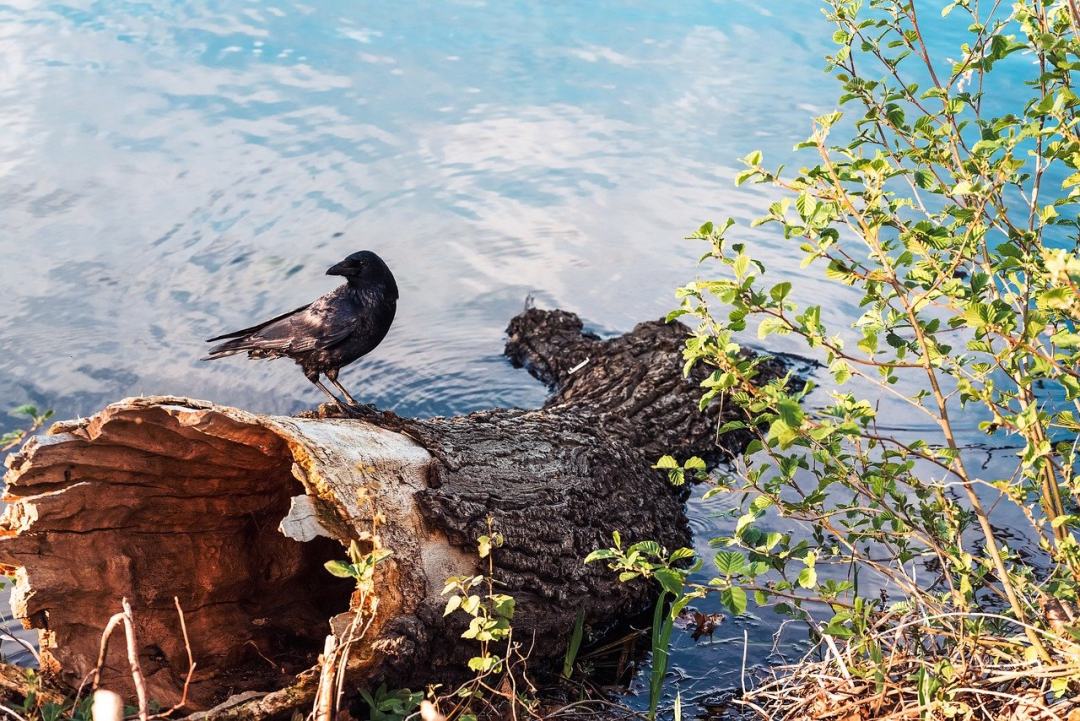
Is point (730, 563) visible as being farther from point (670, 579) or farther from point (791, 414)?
point (791, 414)

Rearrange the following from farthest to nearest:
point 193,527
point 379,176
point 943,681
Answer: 1. point 379,176
2. point 193,527
3. point 943,681

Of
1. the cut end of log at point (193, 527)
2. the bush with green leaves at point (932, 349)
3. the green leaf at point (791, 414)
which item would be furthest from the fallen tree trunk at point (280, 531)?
the green leaf at point (791, 414)

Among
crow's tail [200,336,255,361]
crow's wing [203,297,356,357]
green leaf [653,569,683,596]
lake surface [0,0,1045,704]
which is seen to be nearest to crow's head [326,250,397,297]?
crow's wing [203,297,356,357]

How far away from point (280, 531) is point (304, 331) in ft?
3.39

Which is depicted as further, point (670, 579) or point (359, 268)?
point (359, 268)

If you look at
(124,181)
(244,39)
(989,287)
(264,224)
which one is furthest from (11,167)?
(989,287)

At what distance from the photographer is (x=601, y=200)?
942cm

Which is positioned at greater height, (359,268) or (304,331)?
(359,268)

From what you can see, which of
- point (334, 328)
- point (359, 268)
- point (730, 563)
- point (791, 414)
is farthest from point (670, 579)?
point (359, 268)

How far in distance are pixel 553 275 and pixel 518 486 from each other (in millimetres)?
4095

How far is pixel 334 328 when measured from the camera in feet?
15.6

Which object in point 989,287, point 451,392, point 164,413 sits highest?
point 989,287

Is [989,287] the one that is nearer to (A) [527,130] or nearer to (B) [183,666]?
(B) [183,666]

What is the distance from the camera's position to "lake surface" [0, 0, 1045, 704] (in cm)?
705
